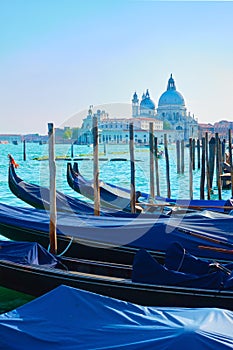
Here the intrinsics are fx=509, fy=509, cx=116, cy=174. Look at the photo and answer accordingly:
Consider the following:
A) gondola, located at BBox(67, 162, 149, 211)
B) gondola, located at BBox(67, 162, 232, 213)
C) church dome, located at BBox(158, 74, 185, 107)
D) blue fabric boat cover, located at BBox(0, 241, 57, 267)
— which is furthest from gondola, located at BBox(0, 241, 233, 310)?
church dome, located at BBox(158, 74, 185, 107)

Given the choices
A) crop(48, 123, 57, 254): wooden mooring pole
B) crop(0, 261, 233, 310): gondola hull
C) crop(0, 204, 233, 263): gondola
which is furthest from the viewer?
crop(48, 123, 57, 254): wooden mooring pole

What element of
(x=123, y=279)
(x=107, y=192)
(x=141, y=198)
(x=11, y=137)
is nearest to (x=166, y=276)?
(x=123, y=279)

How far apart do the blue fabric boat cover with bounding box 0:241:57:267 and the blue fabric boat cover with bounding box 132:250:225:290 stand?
863 millimetres

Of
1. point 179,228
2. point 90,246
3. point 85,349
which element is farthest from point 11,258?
point 85,349

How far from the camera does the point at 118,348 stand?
1.99 meters

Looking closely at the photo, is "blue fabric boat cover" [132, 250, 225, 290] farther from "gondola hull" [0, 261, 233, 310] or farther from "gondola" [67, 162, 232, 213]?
"gondola" [67, 162, 232, 213]

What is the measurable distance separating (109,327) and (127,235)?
2354mm

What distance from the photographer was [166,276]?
11.0 feet

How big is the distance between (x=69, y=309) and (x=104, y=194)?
5341 millimetres

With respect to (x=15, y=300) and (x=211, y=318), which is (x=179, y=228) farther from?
(x=211, y=318)

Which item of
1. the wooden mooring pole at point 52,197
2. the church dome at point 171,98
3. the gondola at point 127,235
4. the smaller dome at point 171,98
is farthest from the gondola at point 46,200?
the smaller dome at point 171,98

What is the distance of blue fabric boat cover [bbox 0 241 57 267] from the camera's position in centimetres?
393

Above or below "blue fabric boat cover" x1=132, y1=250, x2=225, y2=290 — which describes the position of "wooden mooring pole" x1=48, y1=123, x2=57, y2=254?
above

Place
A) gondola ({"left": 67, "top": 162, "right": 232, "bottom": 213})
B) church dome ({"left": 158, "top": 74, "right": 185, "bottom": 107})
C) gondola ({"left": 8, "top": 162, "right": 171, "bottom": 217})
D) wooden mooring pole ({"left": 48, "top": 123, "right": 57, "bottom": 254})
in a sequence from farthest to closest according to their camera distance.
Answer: church dome ({"left": 158, "top": 74, "right": 185, "bottom": 107}) → gondola ({"left": 67, "top": 162, "right": 232, "bottom": 213}) → gondola ({"left": 8, "top": 162, "right": 171, "bottom": 217}) → wooden mooring pole ({"left": 48, "top": 123, "right": 57, "bottom": 254})
